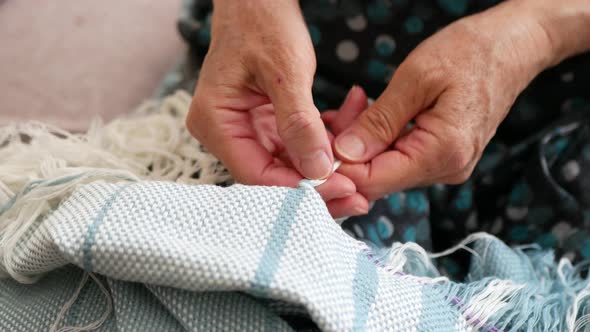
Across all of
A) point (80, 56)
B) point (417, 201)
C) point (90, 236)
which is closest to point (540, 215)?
point (417, 201)

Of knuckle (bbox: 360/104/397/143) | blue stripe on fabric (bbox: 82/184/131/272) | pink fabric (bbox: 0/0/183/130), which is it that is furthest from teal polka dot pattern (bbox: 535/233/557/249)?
pink fabric (bbox: 0/0/183/130)

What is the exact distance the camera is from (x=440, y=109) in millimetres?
552

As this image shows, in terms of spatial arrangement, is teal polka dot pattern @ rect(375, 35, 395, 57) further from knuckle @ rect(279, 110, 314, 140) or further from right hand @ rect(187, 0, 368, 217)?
knuckle @ rect(279, 110, 314, 140)

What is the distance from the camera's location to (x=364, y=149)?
1.86 feet

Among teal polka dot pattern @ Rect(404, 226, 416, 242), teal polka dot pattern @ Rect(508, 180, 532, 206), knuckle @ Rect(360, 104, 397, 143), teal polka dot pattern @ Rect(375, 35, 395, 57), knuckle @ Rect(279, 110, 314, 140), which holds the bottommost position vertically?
teal polka dot pattern @ Rect(404, 226, 416, 242)

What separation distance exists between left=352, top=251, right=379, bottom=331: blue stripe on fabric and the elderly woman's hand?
119 mm

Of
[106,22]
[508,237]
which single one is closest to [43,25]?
[106,22]

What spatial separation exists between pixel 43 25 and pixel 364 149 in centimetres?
67

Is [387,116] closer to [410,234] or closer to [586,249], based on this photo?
[410,234]

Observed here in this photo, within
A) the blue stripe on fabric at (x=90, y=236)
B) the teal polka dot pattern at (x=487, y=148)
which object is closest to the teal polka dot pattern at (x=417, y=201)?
the teal polka dot pattern at (x=487, y=148)

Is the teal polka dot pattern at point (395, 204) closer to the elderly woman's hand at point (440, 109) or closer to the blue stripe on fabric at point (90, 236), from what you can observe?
the elderly woman's hand at point (440, 109)

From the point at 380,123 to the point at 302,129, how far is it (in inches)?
4.2

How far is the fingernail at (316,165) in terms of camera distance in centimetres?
51

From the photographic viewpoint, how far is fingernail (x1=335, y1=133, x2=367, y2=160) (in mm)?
557
